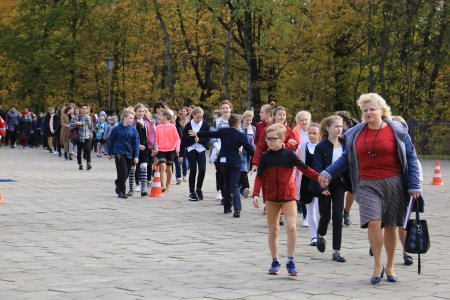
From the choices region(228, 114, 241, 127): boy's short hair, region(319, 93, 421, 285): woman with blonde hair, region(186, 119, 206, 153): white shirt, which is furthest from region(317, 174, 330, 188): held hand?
region(186, 119, 206, 153): white shirt

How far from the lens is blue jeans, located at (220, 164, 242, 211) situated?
15172mm

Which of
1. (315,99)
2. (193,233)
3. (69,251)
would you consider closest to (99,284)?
(69,251)

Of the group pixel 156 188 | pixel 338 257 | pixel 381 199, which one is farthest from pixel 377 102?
pixel 156 188

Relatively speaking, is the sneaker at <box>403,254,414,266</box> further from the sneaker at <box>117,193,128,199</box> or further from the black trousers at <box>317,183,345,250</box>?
the sneaker at <box>117,193,128,199</box>

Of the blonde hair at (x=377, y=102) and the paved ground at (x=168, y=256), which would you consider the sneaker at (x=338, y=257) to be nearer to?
the paved ground at (x=168, y=256)

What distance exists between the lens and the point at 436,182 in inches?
907

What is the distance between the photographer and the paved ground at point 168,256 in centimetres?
855

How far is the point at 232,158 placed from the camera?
606 inches

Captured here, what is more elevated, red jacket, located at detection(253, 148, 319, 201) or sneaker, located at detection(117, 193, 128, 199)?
red jacket, located at detection(253, 148, 319, 201)

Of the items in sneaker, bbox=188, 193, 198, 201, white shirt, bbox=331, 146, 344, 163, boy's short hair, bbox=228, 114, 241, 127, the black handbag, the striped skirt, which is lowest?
sneaker, bbox=188, 193, 198, 201

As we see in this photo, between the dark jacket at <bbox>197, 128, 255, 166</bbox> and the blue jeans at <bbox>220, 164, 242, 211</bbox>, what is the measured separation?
0.10 metres

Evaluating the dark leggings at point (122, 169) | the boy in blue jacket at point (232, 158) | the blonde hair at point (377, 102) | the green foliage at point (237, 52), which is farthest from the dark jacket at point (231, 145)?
the green foliage at point (237, 52)

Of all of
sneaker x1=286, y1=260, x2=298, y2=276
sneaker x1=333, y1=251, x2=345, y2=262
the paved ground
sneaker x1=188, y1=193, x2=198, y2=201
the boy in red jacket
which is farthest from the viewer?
sneaker x1=188, y1=193, x2=198, y2=201

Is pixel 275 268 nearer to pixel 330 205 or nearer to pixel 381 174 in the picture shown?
pixel 381 174
